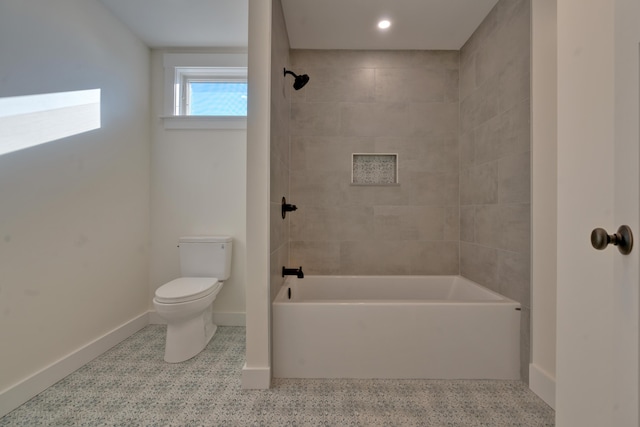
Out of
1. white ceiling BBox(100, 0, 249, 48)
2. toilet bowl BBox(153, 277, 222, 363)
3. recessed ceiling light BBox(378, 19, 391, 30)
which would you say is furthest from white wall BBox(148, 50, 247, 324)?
recessed ceiling light BBox(378, 19, 391, 30)

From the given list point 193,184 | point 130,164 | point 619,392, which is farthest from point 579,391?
point 130,164

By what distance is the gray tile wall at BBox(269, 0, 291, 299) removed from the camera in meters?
1.72

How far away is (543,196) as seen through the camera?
1535mm

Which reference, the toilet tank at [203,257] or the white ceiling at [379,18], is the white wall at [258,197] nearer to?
the white ceiling at [379,18]

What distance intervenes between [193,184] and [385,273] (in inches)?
72.8

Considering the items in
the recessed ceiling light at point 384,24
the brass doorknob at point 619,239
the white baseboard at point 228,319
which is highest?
the recessed ceiling light at point 384,24

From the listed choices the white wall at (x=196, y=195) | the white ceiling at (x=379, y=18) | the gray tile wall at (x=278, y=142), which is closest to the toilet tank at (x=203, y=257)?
the white wall at (x=196, y=195)

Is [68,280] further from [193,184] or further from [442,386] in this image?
[442,386]

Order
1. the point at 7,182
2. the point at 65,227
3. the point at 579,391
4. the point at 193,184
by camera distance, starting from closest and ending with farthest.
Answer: the point at 579,391, the point at 7,182, the point at 65,227, the point at 193,184

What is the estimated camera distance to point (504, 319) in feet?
5.54

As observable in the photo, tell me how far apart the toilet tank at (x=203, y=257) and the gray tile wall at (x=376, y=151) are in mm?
616

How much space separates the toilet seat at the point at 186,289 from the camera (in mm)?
1840

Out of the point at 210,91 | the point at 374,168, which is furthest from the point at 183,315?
the point at 210,91

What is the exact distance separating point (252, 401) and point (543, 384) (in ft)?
5.08
